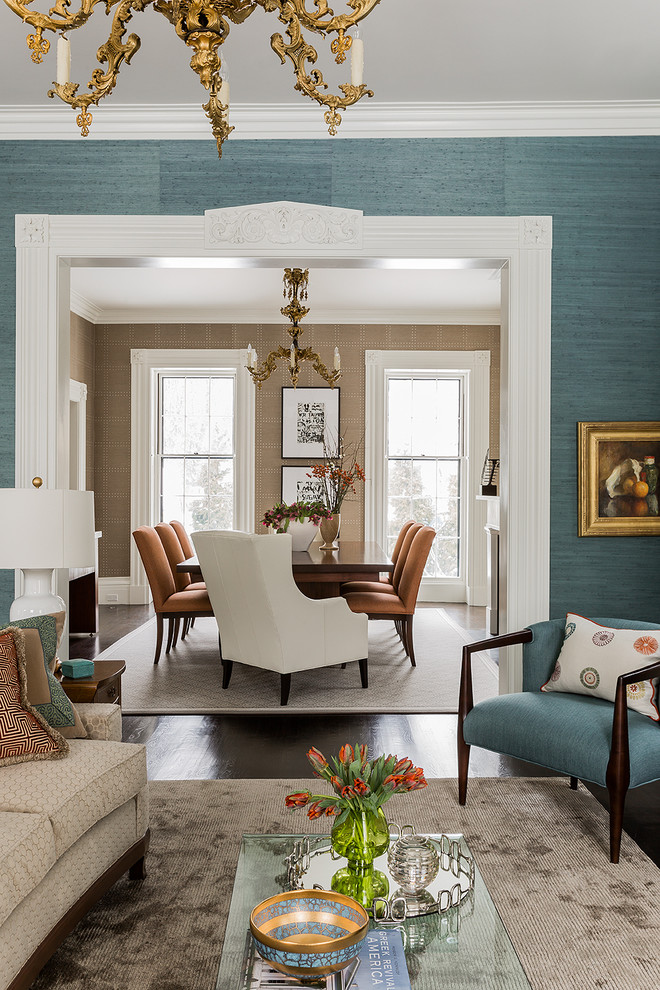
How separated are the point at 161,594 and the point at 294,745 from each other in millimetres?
1977

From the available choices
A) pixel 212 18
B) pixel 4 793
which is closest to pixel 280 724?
pixel 4 793

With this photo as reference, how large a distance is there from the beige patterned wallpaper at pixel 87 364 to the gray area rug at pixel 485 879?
205 inches

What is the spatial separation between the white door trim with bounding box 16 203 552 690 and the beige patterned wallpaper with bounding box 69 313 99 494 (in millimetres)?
3415

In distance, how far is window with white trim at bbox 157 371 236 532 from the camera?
330 inches

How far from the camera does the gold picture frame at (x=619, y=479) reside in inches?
163

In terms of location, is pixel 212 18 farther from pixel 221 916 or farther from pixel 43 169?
pixel 43 169

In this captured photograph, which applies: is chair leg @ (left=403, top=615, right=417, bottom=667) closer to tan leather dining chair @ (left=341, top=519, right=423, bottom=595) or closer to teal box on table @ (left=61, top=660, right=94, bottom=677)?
tan leather dining chair @ (left=341, top=519, right=423, bottom=595)

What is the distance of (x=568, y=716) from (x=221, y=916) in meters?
1.38

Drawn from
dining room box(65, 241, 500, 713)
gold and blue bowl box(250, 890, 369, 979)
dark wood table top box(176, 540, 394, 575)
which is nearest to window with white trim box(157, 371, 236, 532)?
dining room box(65, 241, 500, 713)

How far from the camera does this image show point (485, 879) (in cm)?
257

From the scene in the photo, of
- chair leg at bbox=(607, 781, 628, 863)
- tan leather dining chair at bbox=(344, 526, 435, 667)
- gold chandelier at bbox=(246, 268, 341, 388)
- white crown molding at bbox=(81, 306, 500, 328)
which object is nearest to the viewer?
chair leg at bbox=(607, 781, 628, 863)

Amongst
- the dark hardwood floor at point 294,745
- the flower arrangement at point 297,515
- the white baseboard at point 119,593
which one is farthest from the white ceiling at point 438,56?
the white baseboard at point 119,593

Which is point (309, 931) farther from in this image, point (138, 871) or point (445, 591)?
point (445, 591)

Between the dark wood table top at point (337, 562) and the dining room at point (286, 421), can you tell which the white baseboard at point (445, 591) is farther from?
the dark wood table top at point (337, 562)
